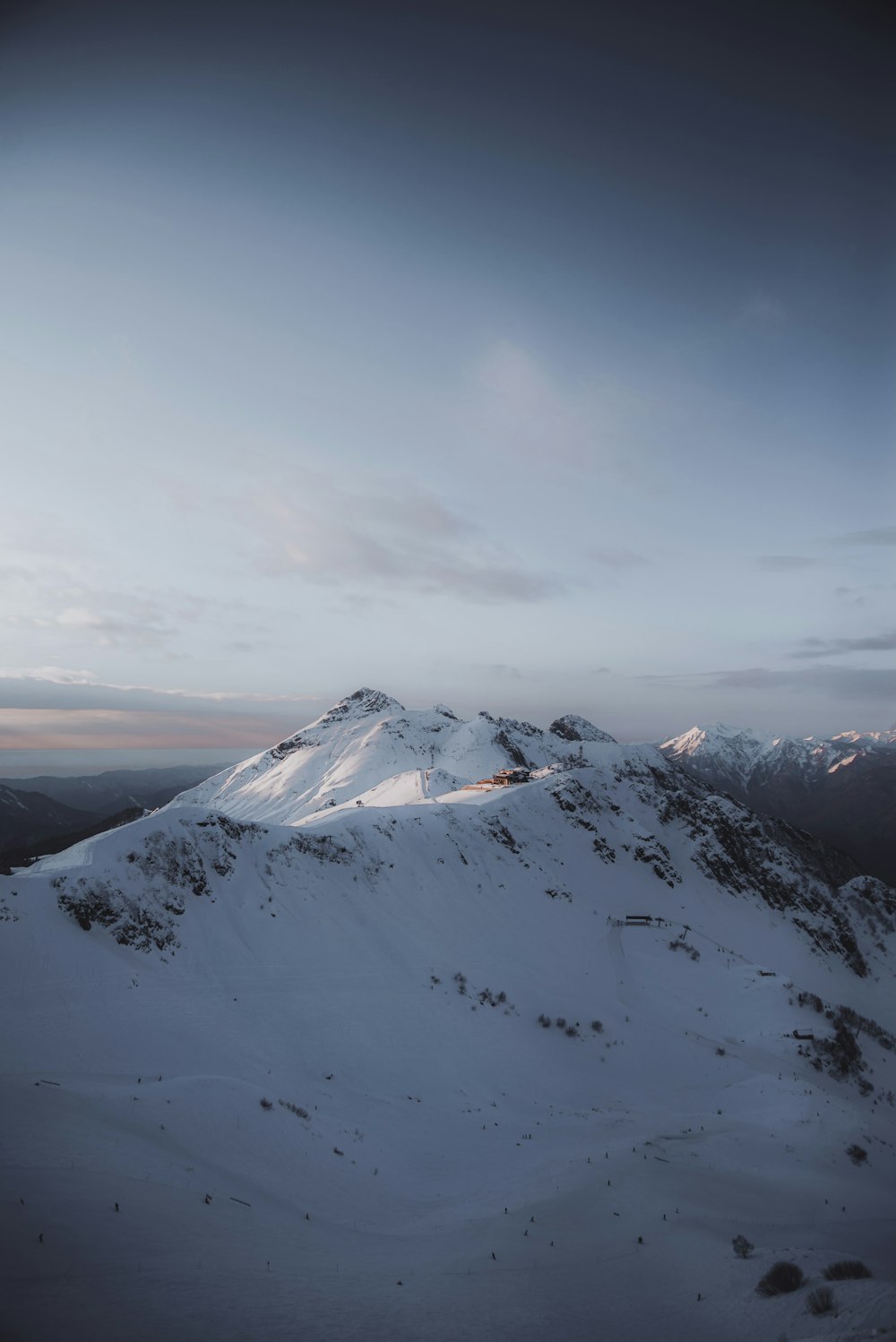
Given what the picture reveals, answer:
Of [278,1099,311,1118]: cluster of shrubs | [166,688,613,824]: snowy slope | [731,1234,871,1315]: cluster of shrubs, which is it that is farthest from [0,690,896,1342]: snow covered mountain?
[166,688,613,824]: snowy slope

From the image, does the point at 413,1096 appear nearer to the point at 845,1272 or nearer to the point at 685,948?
the point at 845,1272

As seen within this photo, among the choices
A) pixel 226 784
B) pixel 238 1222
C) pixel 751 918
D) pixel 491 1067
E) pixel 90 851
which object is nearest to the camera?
pixel 238 1222

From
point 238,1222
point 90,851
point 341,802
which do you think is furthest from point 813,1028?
point 341,802

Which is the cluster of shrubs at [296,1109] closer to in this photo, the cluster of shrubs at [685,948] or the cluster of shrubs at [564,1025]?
the cluster of shrubs at [564,1025]

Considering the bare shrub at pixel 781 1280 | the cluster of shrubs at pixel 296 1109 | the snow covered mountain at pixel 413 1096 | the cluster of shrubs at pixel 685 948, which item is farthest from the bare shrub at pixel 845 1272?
the cluster of shrubs at pixel 685 948

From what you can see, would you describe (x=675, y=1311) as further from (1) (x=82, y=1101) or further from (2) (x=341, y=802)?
(2) (x=341, y=802)

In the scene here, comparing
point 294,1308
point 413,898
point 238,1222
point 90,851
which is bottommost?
point 413,898

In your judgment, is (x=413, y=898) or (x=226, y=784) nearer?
(x=413, y=898)
